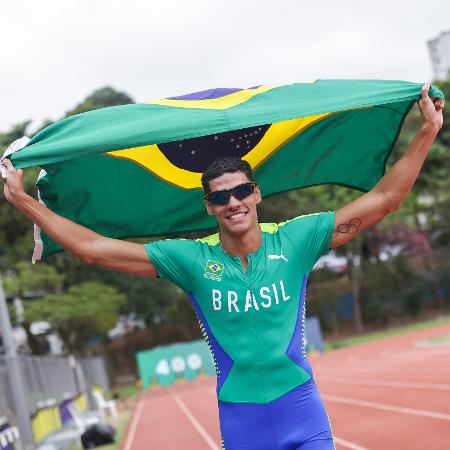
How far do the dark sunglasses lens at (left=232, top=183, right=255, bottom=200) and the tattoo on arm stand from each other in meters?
0.45

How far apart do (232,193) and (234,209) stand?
0.07 metres

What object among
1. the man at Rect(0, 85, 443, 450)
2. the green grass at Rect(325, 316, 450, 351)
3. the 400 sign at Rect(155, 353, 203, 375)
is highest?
the man at Rect(0, 85, 443, 450)

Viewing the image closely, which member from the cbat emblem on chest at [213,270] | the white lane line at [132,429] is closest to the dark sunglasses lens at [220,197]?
the cbat emblem on chest at [213,270]

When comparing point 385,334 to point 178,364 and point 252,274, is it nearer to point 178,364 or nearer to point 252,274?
point 178,364

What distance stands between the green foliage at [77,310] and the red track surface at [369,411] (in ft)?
34.1

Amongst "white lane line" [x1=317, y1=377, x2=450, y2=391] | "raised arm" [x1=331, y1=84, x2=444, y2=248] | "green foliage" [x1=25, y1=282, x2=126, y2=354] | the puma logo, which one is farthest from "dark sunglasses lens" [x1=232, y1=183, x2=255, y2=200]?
"green foliage" [x1=25, y1=282, x2=126, y2=354]

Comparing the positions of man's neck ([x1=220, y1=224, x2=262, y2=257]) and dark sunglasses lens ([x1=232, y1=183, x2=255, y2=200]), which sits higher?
dark sunglasses lens ([x1=232, y1=183, x2=255, y2=200])

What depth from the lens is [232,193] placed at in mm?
3668

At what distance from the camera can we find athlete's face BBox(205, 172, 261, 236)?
12.1 feet

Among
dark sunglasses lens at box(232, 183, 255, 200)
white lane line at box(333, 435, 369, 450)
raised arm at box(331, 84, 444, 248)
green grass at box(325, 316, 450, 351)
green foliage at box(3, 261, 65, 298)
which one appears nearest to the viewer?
dark sunglasses lens at box(232, 183, 255, 200)

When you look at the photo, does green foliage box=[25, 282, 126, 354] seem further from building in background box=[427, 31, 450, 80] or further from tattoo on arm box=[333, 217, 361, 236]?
tattoo on arm box=[333, 217, 361, 236]

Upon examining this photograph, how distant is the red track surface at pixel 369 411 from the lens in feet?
34.0

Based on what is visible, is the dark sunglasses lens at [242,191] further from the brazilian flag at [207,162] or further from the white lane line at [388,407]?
the white lane line at [388,407]

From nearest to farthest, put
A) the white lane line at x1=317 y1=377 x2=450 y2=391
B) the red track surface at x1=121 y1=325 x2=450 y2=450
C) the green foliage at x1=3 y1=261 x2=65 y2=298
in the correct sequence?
the red track surface at x1=121 y1=325 x2=450 y2=450, the white lane line at x1=317 y1=377 x2=450 y2=391, the green foliage at x1=3 y1=261 x2=65 y2=298
